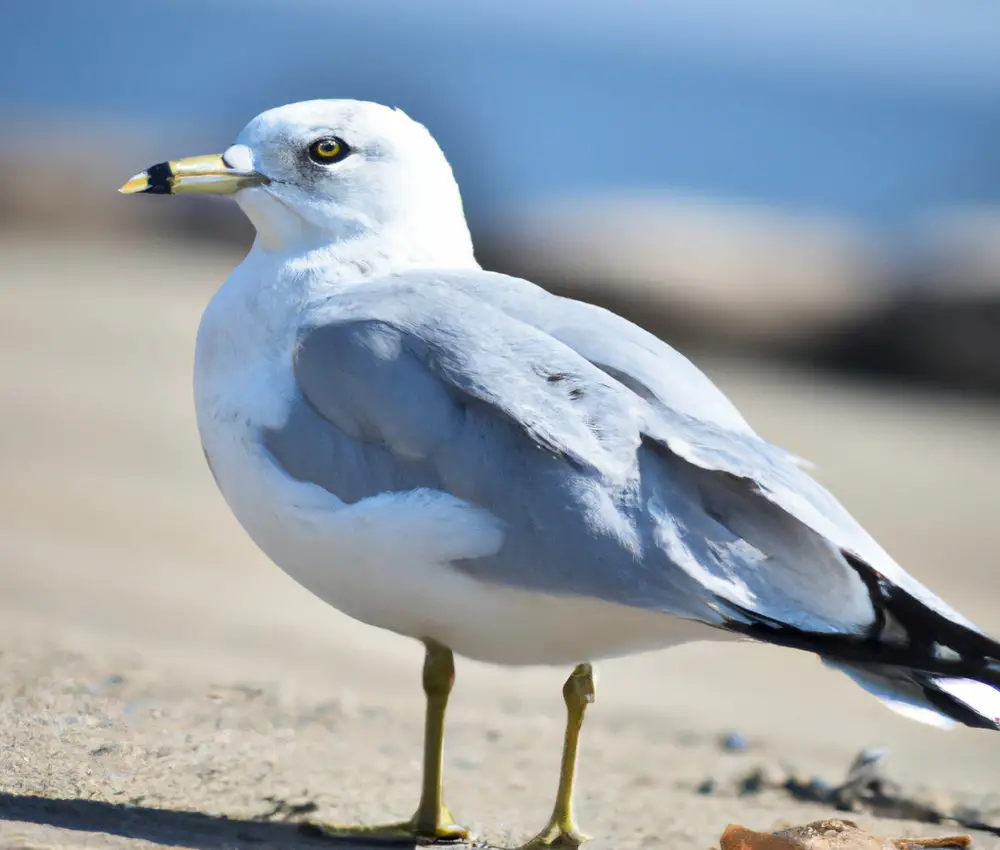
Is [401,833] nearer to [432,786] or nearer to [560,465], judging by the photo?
[432,786]

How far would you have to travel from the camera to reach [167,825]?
307cm

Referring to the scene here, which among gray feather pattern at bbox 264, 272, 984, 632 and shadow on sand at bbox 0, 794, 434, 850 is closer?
gray feather pattern at bbox 264, 272, 984, 632

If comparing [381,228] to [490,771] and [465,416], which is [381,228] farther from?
[490,771]

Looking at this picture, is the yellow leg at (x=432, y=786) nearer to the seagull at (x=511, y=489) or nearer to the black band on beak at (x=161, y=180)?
the seagull at (x=511, y=489)

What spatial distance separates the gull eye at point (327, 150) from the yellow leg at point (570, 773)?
3.79 ft

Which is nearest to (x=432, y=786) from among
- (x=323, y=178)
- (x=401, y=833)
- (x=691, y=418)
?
(x=401, y=833)

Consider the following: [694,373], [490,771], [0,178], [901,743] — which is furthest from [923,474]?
[0,178]

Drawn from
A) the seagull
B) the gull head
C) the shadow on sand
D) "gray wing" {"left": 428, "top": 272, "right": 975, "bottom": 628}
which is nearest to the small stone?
the seagull

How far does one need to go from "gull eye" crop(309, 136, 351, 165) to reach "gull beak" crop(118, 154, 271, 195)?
11 centimetres

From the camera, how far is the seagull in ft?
8.85

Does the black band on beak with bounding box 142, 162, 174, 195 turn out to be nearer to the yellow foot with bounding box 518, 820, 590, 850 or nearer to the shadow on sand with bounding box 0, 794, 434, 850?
the shadow on sand with bounding box 0, 794, 434, 850

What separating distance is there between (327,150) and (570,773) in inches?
53.4

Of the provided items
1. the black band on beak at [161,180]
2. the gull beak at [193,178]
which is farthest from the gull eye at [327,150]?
the black band on beak at [161,180]

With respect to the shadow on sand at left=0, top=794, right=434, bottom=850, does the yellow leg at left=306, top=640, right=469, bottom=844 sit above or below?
above
